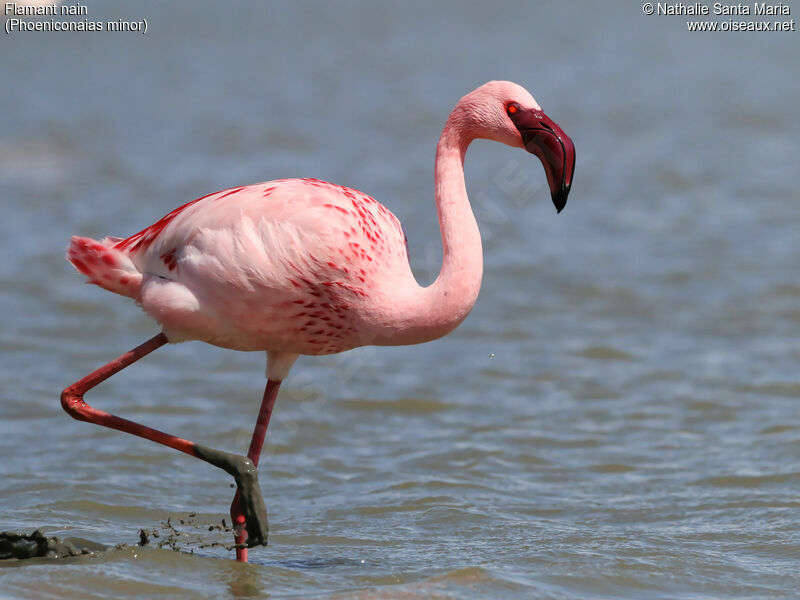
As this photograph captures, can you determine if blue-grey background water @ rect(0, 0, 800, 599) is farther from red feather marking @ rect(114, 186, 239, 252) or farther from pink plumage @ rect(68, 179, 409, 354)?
red feather marking @ rect(114, 186, 239, 252)

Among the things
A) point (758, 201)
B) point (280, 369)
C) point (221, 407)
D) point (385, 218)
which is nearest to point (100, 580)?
point (280, 369)

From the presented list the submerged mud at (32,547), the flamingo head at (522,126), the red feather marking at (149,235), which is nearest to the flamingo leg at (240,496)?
the submerged mud at (32,547)

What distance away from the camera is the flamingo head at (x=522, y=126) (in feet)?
17.7

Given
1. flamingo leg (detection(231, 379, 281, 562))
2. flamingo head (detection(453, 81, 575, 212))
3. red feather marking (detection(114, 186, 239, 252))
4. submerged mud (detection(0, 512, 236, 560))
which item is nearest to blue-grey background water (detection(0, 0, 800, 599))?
submerged mud (detection(0, 512, 236, 560))

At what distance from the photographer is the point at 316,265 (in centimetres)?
544

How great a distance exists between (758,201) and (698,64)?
6.06 m

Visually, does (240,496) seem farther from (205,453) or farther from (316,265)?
(316,265)

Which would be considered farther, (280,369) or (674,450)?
(674,450)

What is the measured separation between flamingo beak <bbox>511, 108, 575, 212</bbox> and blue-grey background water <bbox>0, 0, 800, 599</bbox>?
6.14ft

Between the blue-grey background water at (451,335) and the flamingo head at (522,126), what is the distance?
6.33 ft

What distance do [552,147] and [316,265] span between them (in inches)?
46.4

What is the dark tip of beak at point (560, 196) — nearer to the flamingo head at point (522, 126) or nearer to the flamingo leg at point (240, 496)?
the flamingo head at point (522, 126)

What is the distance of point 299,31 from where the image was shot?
71.2 ft

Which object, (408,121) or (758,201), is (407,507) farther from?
(408,121)
